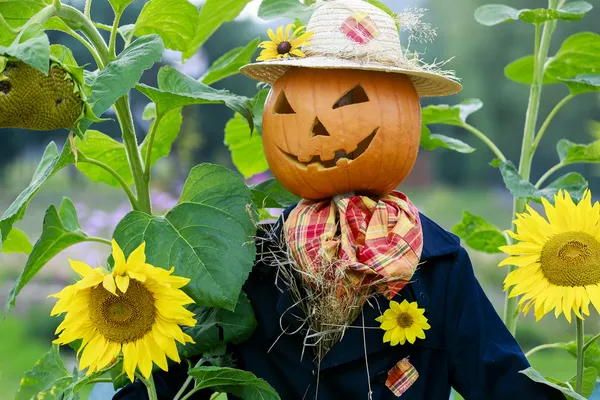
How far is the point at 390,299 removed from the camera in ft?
3.42

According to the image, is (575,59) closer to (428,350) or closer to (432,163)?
(428,350)

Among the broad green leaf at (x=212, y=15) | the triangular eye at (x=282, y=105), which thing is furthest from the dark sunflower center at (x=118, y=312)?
the broad green leaf at (x=212, y=15)

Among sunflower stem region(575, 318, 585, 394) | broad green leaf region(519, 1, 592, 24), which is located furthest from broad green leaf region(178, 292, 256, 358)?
Result: broad green leaf region(519, 1, 592, 24)

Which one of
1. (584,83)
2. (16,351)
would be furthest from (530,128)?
(16,351)

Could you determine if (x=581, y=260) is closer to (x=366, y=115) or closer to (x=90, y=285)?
(x=366, y=115)

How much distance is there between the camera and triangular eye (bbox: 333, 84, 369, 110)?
3.29 feet

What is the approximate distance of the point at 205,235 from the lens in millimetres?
971

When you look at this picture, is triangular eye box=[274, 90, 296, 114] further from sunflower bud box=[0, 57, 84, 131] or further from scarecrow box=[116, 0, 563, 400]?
sunflower bud box=[0, 57, 84, 131]

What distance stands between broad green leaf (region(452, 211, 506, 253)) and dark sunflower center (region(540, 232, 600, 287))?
1.62ft

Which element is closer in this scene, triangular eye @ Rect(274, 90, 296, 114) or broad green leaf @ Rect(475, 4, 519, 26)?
triangular eye @ Rect(274, 90, 296, 114)

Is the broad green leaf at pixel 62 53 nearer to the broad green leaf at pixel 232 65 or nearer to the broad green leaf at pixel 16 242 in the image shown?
the broad green leaf at pixel 232 65

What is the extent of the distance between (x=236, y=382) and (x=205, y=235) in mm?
196

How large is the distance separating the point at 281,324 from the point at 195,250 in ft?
0.64

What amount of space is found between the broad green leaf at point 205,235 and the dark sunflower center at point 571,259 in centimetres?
36
